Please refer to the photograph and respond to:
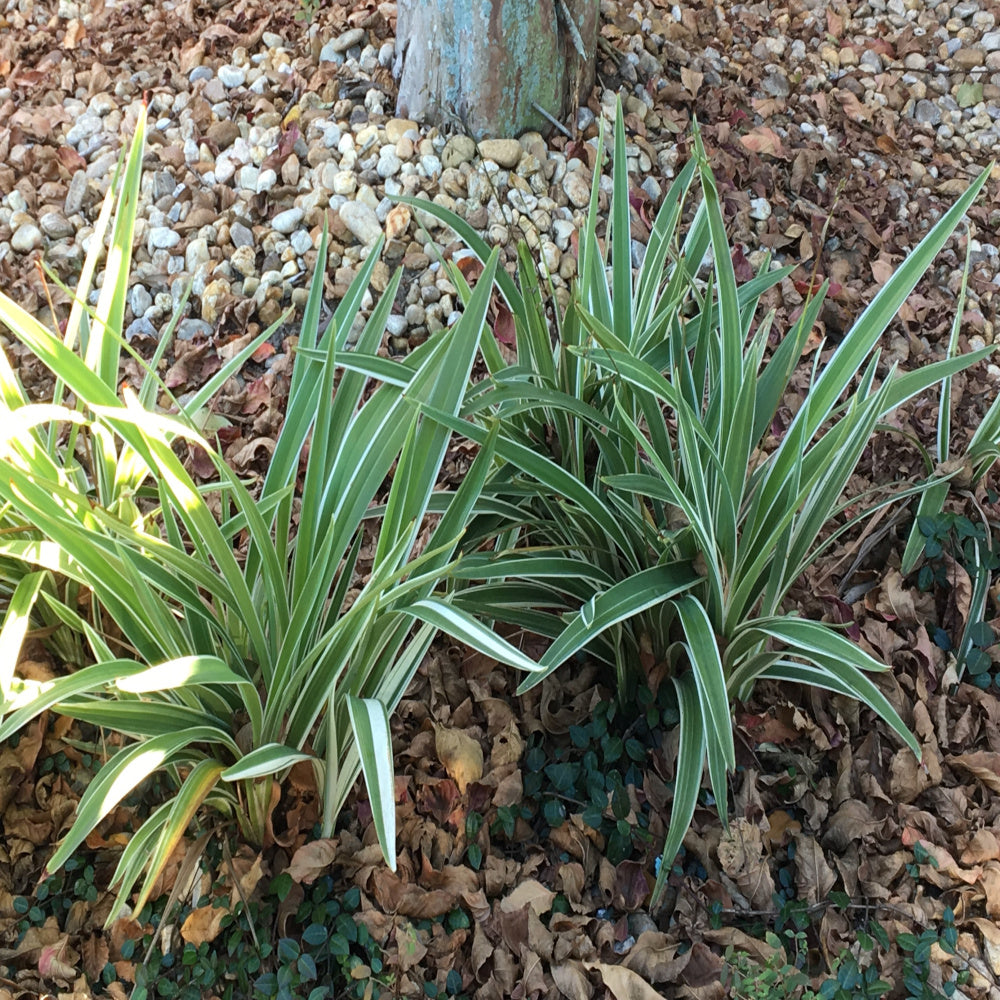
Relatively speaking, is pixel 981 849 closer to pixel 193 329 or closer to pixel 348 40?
pixel 193 329

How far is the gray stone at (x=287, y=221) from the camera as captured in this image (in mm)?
2100

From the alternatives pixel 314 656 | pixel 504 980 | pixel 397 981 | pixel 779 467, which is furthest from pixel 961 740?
pixel 314 656

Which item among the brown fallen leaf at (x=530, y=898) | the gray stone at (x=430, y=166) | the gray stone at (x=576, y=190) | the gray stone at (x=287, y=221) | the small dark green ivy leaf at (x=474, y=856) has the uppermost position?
the gray stone at (x=430, y=166)

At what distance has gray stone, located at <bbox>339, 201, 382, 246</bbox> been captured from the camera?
6.81ft

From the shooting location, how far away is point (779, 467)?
4.22ft

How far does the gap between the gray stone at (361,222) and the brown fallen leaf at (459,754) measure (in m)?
1.15

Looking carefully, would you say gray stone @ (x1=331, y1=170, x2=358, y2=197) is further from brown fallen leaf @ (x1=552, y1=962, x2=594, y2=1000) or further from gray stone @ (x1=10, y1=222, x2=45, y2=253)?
brown fallen leaf @ (x1=552, y1=962, x2=594, y2=1000)

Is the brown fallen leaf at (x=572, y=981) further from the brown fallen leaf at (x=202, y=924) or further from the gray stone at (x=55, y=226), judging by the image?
the gray stone at (x=55, y=226)

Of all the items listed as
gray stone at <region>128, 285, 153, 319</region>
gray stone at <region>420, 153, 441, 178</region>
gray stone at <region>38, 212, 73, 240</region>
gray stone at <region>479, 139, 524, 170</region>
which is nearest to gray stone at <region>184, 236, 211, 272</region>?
gray stone at <region>128, 285, 153, 319</region>

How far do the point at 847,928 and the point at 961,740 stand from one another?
41 centimetres

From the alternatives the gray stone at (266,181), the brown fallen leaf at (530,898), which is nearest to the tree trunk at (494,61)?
the gray stone at (266,181)

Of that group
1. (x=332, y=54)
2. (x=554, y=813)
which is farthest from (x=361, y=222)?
(x=554, y=813)

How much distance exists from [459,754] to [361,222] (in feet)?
4.04

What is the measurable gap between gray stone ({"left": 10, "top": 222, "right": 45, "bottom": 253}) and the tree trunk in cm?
93
